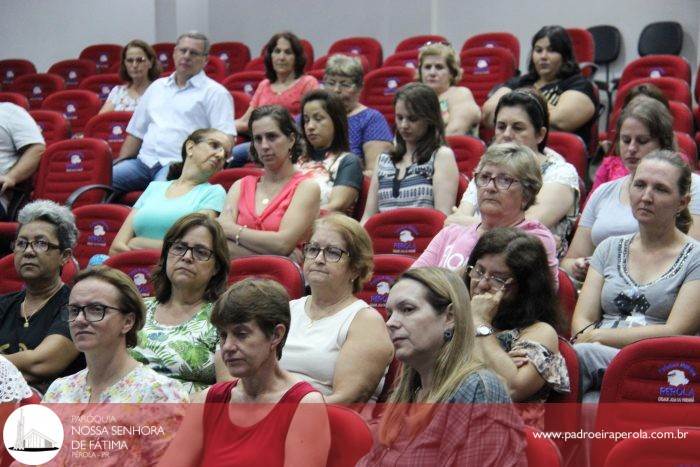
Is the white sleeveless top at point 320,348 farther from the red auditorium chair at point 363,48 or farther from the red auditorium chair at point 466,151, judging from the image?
the red auditorium chair at point 363,48

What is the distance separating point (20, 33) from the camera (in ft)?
32.8

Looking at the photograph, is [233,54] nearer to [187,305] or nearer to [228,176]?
[228,176]

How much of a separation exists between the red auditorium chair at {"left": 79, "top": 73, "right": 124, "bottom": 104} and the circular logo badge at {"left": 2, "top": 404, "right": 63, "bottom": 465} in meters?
5.81

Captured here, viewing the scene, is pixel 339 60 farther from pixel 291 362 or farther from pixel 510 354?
pixel 510 354

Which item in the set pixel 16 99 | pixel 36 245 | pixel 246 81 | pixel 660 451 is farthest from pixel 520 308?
pixel 16 99

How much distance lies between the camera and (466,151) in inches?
213

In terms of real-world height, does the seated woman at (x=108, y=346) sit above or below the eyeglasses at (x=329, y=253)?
below

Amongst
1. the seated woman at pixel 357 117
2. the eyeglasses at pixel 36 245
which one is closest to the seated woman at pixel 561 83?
the seated woman at pixel 357 117

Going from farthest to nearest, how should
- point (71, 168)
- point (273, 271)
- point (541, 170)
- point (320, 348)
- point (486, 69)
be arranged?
1. point (486, 69)
2. point (71, 168)
3. point (541, 170)
4. point (273, 271)
5. point (320, 348)

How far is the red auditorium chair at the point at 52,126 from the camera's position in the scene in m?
6.90

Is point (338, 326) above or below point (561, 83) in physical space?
below

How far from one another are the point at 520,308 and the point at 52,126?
472cm

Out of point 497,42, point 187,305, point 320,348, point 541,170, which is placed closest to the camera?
point 320,348

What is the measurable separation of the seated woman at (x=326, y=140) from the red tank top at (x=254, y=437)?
87.8 inches
